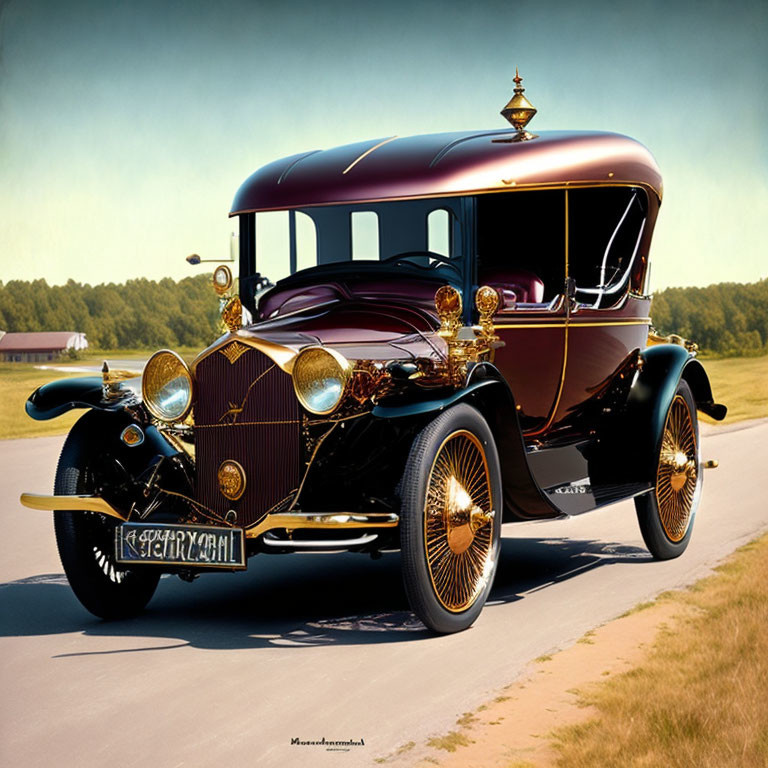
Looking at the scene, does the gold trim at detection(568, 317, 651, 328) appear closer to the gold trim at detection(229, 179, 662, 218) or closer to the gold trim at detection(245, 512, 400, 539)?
the gold trim at detection(229, 179, 662, 218)

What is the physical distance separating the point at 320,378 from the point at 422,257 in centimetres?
132

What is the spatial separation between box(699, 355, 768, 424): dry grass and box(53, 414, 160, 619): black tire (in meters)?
12.5

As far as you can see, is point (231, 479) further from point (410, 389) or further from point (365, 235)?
point (365, 235)

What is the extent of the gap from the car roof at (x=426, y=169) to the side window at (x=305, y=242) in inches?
4.7

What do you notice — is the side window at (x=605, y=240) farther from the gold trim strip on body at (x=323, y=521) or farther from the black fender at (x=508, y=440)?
the gold trim strip on body at (x=323, y=521)

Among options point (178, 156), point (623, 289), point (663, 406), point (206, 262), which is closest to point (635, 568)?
point (663, 406)

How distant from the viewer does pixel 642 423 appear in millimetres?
6754

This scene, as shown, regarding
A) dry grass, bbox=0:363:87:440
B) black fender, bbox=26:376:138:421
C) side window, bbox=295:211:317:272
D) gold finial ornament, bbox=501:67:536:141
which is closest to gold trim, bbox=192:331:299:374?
black fender, bbox=26:376:138:421

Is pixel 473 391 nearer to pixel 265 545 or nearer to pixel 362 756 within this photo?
pixel 265 545

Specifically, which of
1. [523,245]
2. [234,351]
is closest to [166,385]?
[234,351]

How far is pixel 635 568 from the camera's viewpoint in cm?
665

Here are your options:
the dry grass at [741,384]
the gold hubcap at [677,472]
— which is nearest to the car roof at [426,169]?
the gold hubcap at [677,472]

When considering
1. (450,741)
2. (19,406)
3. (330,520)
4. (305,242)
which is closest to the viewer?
(450,741)

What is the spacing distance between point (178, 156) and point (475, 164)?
12.2 feet
